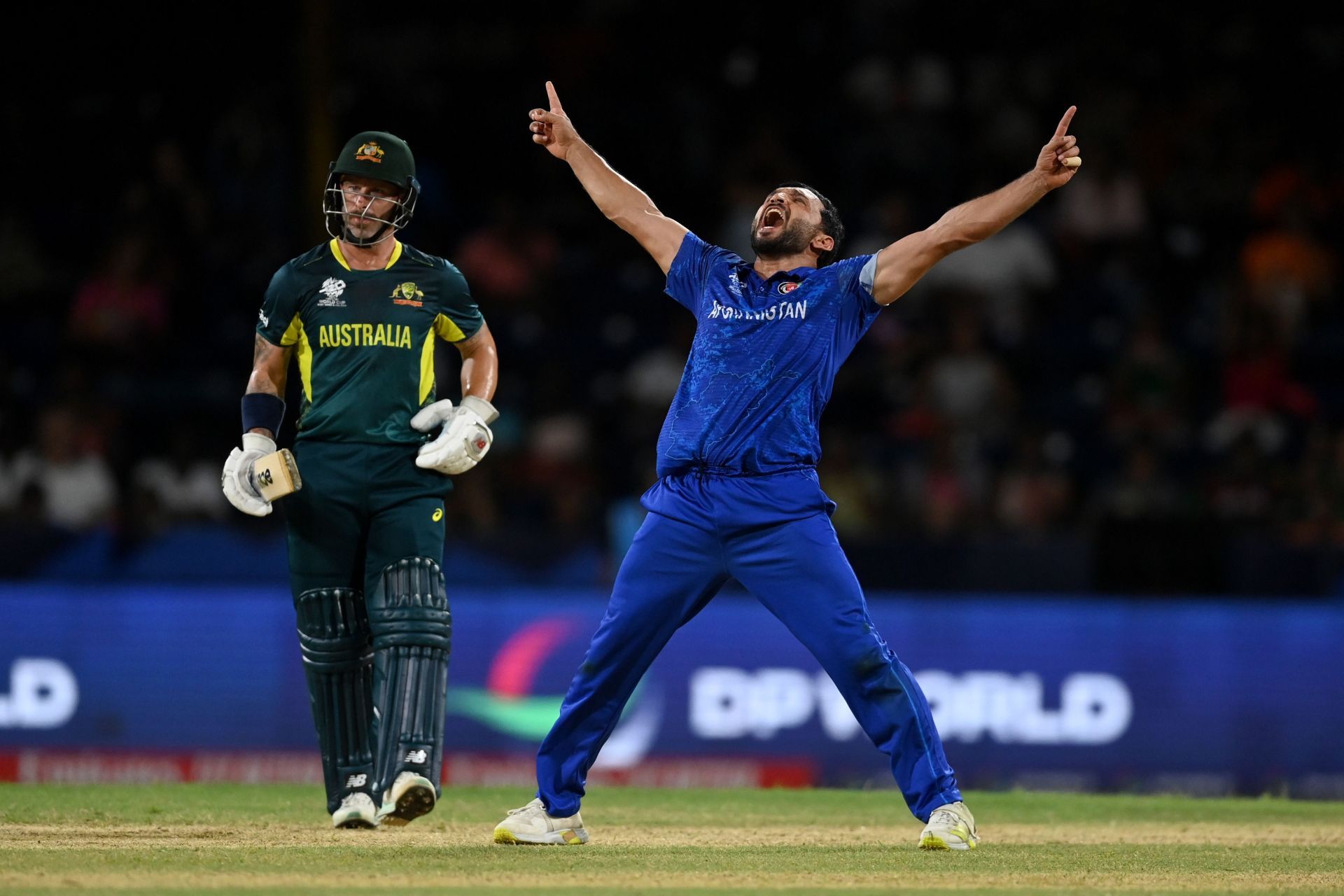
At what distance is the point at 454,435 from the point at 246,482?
2.39ft

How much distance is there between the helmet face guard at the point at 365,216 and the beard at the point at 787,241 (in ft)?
4.06

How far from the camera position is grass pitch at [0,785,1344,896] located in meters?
5.22

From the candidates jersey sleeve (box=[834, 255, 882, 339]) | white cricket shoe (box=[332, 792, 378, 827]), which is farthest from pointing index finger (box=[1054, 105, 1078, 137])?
white cricket shoe (box=[332, 792, 378, 827])

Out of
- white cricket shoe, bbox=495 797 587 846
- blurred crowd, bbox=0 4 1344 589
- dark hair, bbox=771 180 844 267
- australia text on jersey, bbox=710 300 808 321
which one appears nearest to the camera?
white cricket shoe, bbox=495 797 587 846

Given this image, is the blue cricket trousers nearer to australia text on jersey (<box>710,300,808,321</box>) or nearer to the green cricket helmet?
australia text on jersey (<box>710,300,808,321</box>)

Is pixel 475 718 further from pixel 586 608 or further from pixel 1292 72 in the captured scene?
pixel 1292 72

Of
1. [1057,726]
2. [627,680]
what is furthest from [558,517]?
[627,680]

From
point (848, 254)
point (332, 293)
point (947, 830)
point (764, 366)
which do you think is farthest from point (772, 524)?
point (848, 254)

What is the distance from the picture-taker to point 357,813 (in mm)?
6438

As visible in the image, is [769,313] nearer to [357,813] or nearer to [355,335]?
[355,335]

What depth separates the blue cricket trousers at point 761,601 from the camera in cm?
598

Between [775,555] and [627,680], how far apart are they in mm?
634

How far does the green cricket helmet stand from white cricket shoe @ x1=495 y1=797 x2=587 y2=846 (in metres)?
2.06

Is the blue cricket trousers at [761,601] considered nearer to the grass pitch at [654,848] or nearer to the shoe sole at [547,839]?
the shoe sole at [547,839]
